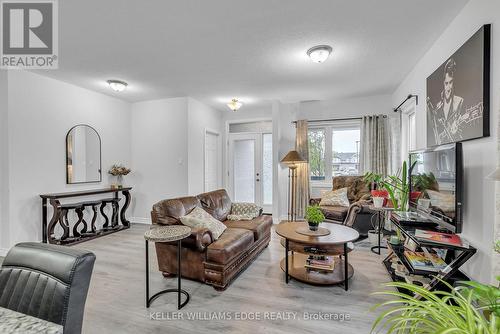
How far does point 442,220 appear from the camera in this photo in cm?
202

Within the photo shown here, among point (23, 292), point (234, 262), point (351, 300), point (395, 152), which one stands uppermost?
point (395, 152)

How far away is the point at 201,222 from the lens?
2.74 m

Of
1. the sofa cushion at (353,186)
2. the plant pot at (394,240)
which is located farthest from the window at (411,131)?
the plant pot at (394,240)

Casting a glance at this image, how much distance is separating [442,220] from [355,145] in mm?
3368

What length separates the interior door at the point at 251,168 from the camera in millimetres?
6035

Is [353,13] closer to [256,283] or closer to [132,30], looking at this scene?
[132,30]

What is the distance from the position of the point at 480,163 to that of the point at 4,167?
216 inches

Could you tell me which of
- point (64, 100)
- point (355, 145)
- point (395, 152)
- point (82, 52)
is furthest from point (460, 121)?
point (64, 100)

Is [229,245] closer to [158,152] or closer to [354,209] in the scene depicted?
[354,209]

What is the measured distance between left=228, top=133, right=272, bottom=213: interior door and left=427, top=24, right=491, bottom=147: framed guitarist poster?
3.72 m

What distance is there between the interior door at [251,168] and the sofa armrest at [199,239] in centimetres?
358

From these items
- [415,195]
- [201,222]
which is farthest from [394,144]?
[201,222]

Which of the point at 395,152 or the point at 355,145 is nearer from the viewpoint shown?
the point at 395,152

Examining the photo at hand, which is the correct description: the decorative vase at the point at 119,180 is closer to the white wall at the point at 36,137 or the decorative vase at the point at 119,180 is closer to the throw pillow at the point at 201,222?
the white wall at the point at 36,137
